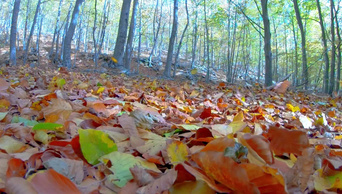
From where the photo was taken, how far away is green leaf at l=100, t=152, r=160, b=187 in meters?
0.68

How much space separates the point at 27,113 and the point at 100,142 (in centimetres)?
93

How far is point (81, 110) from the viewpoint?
4.99ft

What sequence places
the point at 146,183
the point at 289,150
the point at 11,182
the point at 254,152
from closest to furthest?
the point at 11,182 < the point at 146,183 < the point at 254,152 < the point at 289,150

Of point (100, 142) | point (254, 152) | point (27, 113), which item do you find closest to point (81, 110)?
point (27, 113)

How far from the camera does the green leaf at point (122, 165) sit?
682 millimetres

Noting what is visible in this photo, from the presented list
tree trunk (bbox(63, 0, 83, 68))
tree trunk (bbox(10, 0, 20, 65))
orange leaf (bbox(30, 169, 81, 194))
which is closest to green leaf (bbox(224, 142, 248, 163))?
orange leaf (bbox(30, 169, 81, 194))

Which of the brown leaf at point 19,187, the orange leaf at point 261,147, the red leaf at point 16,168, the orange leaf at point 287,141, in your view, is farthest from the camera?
the orange leaf at point 287,141

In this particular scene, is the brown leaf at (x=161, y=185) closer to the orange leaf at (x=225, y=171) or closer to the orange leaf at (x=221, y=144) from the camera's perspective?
the orange leaf at (x=225, y=171)

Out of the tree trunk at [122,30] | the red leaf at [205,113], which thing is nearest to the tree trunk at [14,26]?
the tree trunk at [122,30]

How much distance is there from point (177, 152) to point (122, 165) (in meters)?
0.18

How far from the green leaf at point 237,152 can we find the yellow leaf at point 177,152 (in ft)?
0.49

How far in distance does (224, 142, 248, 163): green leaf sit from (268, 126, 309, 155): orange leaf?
287 millimetres

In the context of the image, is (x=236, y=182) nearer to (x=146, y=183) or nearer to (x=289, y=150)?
(x=146, y=183)

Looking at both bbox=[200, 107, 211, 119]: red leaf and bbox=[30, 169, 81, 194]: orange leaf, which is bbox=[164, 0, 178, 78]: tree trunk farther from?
bbox=[30, 169, 81, 194]: orange leaf
